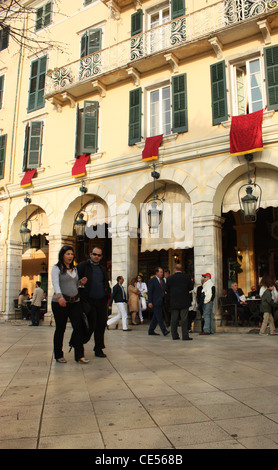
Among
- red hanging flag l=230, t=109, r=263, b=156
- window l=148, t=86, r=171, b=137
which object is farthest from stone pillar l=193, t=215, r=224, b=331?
window l=148, t=86, r=171, b=137

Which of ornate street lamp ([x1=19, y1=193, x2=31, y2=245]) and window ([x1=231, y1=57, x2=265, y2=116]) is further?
ornate street lamp ([x1=19, y1=193, x2=31, y2=245])

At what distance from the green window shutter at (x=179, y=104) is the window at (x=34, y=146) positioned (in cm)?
664

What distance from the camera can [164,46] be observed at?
1385 cm

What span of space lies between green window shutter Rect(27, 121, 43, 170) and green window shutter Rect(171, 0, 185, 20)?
280 inches

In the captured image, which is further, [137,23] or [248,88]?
[137,23]

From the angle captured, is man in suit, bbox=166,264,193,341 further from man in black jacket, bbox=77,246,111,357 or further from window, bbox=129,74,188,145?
window, bbox=129,74,188,145

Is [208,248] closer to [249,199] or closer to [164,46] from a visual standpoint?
[249,199]

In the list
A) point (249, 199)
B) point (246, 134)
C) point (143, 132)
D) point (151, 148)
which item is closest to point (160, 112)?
point (143, 132)

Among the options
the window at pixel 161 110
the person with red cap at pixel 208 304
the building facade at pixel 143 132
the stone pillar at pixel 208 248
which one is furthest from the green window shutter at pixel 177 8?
the person with red cap at pixel 208 304

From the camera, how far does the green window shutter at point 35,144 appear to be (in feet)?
55.1

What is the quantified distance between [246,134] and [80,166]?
6.64m

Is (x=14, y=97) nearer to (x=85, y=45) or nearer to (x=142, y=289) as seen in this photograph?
(x=85, y=45)

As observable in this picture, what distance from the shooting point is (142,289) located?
1428cm

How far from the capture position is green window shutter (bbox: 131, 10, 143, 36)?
1478 centimetres
